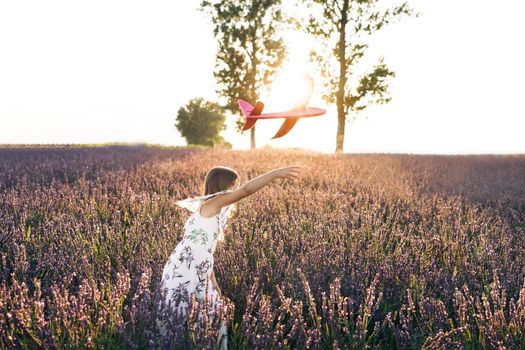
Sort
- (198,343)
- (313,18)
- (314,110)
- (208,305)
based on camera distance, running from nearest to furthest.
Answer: (198,343) < (208,305) < (314,110) < (313,18)

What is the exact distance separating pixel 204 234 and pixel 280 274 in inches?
20.4

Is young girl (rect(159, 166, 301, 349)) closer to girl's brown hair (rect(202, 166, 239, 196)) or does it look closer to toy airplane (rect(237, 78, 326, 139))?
girl's brown hair (rect(202, 166, 239, 196))

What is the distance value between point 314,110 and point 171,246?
1804 millimetres

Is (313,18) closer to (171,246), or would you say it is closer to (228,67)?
(228,67)

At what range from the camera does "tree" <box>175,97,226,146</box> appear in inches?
1863

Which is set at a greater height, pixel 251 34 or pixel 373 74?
pixel 251 34

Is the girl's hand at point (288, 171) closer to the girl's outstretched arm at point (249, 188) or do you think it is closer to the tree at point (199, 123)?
the girl's outstretched arm at point (249, 188)

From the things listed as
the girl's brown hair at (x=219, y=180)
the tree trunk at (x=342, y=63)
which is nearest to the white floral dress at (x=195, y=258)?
the girl's brown hair at (x=219, y=180)

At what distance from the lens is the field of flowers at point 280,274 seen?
2.02 meters

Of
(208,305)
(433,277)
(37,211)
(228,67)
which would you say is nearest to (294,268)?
(433,277)

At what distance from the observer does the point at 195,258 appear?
2738 millimetres

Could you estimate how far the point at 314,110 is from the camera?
2.29 m

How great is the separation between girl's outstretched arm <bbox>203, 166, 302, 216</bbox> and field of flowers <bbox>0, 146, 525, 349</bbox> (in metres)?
0.45

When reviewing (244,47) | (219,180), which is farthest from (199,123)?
(219,180)
